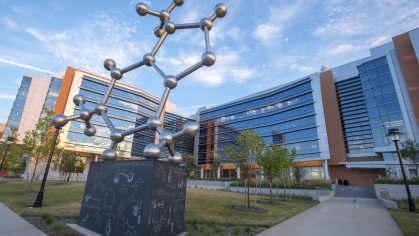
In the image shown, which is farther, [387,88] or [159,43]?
A: [387,88]

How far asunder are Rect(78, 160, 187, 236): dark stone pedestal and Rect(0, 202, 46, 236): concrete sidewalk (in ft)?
3.87

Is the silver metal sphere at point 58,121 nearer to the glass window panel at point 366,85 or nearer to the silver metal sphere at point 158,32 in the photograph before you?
the silver metal sphere at point 158,32

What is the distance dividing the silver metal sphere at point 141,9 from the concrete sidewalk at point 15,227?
7.45 metres

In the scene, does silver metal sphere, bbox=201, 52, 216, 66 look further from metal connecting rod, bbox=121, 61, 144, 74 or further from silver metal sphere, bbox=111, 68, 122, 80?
silver metal sphere, bbox=111, 68, 122, 80

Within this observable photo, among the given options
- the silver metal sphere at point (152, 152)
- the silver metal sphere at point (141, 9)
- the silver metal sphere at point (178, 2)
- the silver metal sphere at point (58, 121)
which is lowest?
the silver metal sphere at point (152, 152)

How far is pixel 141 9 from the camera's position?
276 inches

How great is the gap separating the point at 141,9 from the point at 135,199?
6368 mm

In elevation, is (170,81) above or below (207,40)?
below

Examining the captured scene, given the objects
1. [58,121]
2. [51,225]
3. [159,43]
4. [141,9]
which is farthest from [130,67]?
[51,225]

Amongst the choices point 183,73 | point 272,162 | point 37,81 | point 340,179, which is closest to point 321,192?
point 272,162

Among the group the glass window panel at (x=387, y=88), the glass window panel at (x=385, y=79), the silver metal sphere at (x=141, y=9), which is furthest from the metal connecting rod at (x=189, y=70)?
the glass window panel at (x=385, y=79)

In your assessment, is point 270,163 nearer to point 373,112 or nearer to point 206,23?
point 206,23

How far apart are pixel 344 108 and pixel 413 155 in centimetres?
2418

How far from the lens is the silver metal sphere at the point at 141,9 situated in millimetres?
6980
